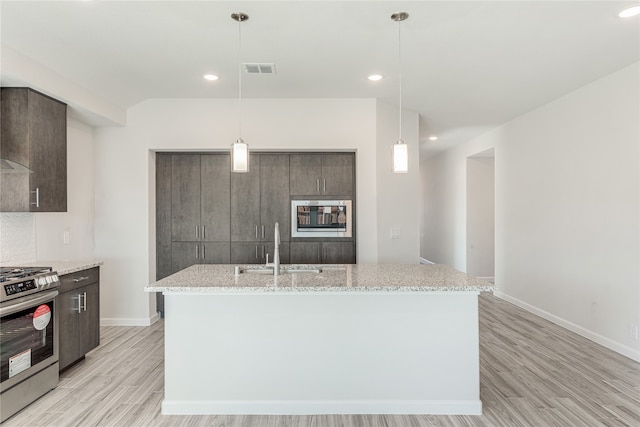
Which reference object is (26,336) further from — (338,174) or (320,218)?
(338,174)

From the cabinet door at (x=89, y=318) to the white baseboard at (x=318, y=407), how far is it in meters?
1.39

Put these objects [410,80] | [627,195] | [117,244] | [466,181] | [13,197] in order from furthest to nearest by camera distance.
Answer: [466,181], [117,244], [410,80], [627,195], [13,197]

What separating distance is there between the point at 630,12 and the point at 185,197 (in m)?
4.51

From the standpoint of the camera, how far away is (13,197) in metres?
3.11

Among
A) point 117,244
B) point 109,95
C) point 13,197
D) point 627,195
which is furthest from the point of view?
Result: point 117,244

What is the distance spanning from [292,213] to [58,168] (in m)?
2.43

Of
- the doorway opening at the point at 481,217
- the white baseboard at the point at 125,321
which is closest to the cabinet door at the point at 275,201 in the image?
the white baseboard at the point at 125,321

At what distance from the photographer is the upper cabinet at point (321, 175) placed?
4578mm

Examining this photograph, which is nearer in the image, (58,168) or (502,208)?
(58,168)

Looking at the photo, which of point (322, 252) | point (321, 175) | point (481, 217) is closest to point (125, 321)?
point (322, 252)

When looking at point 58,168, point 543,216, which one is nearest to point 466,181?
point 543,216

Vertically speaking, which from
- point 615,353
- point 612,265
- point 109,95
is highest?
point 109,95

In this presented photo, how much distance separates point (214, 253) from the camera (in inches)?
181

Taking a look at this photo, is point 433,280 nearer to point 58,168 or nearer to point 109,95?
point 58,168
